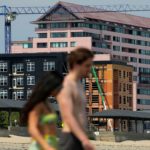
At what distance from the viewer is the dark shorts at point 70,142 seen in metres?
8.12

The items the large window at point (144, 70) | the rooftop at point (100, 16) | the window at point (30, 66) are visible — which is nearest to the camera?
the window at point (30, 66)

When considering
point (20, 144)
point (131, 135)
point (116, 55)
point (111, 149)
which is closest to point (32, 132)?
point (20, 144)

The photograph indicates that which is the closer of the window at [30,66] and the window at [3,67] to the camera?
the window at [30,66]

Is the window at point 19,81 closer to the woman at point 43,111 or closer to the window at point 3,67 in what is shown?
the window at point 3,67

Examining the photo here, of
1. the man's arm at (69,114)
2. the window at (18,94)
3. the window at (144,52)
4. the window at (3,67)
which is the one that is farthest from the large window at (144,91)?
the man's arm at (69,114)

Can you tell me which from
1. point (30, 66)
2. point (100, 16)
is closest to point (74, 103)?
point (30, 66)

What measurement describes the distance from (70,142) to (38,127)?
34cm

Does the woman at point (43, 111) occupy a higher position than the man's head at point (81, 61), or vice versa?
the man's head at point (81, 61)

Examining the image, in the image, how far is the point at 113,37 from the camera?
174125 millimetres

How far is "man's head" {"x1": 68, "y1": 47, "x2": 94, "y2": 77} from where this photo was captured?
26.9 ft

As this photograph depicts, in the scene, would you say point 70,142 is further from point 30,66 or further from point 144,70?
point 144,70

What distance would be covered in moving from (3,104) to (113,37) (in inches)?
4393

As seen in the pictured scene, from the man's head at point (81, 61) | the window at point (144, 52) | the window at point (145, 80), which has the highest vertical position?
the man's head at point (81, 61)

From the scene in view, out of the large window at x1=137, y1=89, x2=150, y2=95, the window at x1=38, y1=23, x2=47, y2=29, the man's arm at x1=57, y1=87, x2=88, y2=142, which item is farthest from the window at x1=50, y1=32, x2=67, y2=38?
the man's arm at x1=57, y1=87, x2=88, y2=142
